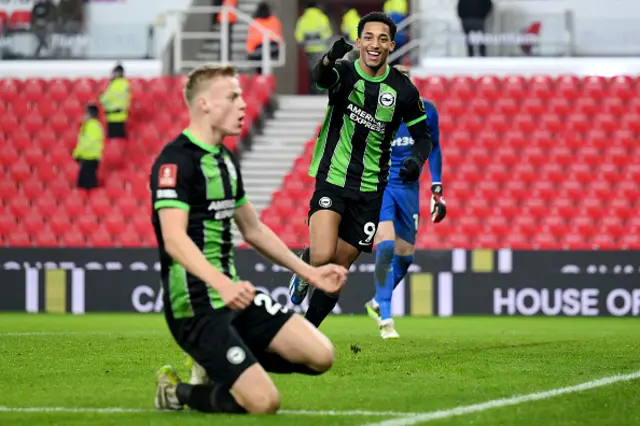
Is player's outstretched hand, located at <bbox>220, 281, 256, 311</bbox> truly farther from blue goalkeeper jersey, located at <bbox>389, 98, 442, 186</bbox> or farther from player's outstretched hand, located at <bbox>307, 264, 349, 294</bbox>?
blue goalkeeper jersey, located at <bbox>389, 98, 442, 186</bbox>

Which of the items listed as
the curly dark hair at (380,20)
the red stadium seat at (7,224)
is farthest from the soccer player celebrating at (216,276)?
the red stadium seat at (7,224)

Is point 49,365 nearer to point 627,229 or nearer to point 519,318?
point 519,318

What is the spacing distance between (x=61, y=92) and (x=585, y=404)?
15935 mm

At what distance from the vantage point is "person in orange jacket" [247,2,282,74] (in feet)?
70.1

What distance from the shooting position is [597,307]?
1566cm

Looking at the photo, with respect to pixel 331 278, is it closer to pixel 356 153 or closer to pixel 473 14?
pixel 356 153

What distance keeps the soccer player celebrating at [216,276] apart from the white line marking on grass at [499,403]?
21.5 inches

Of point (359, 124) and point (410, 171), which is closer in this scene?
point (410, 171)

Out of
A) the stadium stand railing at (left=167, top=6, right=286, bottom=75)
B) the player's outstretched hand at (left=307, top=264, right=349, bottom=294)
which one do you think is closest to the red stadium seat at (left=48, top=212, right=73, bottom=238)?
the stadium stand railing at (left=167, top=6, right=286, bottom=75)

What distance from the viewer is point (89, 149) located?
63.1 ft

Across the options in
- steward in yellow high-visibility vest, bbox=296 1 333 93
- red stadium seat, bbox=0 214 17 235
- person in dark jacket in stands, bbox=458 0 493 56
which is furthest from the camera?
steward in yellow high-visibility vest, bbox=296 1 333 93

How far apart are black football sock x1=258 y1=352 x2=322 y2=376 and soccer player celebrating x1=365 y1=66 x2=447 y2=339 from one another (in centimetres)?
462

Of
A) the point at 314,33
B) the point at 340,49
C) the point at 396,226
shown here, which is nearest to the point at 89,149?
the point at 314,33

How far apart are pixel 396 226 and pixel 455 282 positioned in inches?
186
